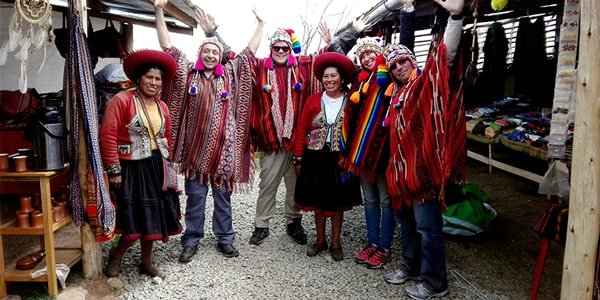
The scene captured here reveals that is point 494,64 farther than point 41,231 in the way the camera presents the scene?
Yes

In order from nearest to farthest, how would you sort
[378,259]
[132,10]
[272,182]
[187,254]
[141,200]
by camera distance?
1. [141,200]
2. [378,259]
3. [187,254]
4. [272,182]
5. [132,10]

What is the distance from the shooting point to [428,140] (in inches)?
120

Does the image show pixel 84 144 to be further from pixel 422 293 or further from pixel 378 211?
pixel 422 293

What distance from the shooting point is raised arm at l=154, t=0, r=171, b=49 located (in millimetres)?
3851

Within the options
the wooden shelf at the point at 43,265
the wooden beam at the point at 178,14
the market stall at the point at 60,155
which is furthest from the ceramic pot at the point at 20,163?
the wooden beam at the point at 178,14

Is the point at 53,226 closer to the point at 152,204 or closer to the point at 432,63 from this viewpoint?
the point at 152,204

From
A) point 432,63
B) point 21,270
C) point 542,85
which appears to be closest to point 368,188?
point 432,63

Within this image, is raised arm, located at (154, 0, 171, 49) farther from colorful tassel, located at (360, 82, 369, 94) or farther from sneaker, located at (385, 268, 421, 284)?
sneaker, located at (385, 268, 421, 284)

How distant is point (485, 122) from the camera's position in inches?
285

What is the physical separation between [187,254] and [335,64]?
210 cm

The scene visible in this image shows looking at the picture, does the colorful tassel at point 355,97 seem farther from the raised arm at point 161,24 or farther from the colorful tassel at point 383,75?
the raised arm at point 161,24

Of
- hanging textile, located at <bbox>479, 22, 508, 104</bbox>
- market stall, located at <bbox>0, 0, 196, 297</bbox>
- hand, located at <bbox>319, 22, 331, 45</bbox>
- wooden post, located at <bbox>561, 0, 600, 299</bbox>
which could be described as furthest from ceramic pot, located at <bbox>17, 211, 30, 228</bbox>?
hanging textile, located at <bbox>479, 22, 508, 104</bbox>

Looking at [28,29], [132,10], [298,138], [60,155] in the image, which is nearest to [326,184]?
[298,138]

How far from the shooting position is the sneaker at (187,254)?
4098 mm
